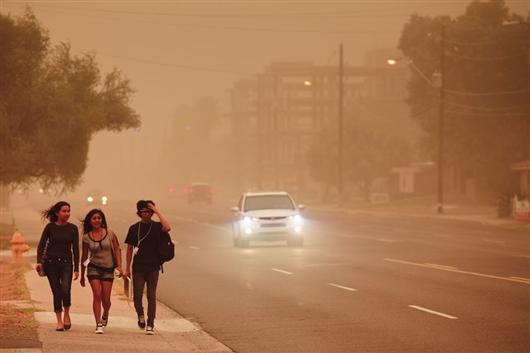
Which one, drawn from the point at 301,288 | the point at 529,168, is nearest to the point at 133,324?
the point at 301,288

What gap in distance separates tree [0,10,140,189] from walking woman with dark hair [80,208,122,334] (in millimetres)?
26722

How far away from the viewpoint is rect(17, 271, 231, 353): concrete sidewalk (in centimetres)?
1329

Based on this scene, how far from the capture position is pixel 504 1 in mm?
80875

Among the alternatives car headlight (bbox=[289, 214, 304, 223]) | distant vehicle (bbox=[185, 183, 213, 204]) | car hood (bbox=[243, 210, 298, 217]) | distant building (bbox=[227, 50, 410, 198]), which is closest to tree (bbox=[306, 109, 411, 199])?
distant vehicle (bbox=[185, 183, 213, 204])

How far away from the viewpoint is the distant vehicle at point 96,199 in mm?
95562

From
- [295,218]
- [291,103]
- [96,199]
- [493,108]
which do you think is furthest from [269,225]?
[291,103]

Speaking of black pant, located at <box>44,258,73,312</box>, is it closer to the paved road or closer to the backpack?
the backpack

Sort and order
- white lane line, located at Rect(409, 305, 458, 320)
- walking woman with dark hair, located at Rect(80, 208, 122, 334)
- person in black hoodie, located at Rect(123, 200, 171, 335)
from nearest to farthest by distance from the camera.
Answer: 1. walking woman with dark hair, located at Rect(80, 208, 122, 334)
2. person in black hoodie, located at Rect(123, 200, 171, 335)
3. white lane line, located at Rect(409, 305, 458, 320)

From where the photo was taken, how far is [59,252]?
573 inches

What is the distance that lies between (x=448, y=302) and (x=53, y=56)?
2966 cm

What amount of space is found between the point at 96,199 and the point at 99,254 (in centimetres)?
8379

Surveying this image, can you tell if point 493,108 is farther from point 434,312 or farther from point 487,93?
point 434,312

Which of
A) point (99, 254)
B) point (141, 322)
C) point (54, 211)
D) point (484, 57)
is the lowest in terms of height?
point (141, 322)

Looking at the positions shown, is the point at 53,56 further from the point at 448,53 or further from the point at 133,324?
the point at 448,53
